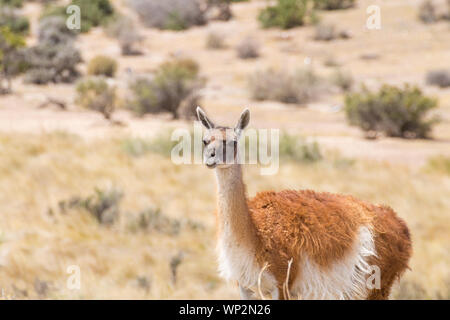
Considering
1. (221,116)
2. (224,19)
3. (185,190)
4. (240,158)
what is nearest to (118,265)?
(185,190)

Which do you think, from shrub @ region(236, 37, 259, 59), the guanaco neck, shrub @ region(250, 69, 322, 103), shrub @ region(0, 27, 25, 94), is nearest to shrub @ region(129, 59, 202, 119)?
shrub @ region(250, 69, 322, 103)

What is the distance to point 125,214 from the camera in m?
9.55

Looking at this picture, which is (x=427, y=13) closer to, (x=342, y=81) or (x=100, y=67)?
(x=342, y=81)

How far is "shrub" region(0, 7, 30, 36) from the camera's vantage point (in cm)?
3553

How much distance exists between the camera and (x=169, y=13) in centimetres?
4262

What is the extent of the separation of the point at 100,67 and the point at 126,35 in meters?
7.08

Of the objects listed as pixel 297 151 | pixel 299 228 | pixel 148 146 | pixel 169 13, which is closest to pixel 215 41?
pixel 169 13

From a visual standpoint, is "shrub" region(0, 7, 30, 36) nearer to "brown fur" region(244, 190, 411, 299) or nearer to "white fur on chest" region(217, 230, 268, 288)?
"brown fur" region(244, 190, 411, 299)

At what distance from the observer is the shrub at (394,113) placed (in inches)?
738

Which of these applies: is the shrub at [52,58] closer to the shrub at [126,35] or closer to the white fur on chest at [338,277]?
the shrub at [126,35]

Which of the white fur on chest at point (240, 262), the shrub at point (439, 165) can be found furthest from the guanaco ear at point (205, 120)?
the shrub at point (439, 165)

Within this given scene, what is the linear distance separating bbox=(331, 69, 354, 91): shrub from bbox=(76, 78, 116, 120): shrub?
39.2 ft
